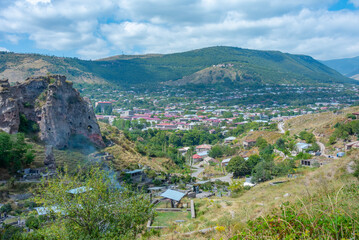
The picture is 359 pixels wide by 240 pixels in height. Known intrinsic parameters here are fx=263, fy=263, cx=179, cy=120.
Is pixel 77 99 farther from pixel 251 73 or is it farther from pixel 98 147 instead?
pixel 251 73

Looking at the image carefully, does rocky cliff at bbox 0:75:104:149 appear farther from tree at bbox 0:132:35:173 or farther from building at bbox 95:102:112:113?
building at bbox 95:102:112:113

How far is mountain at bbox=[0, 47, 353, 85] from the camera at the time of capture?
9331 centimetres

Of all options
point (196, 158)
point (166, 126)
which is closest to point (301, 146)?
point (196, 158)

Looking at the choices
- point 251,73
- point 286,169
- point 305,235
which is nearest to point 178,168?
point 286,169

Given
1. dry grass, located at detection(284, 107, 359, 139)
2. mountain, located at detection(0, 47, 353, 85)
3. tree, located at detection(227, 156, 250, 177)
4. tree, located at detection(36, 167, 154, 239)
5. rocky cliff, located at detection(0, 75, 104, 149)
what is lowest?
tree, located at detection(227, 156, 250, 177)

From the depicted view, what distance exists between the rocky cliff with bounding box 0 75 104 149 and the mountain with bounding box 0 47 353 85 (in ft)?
221

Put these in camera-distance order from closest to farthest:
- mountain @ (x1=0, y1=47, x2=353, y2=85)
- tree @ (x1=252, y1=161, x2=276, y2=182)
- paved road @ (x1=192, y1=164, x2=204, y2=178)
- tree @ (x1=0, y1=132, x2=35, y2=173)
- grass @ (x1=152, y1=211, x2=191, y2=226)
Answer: grass @ (x1=152, y1=211, x2=191, y2=226) → tree @ (x1=0, y1=132, x2=35, y2=173) → tree @ (x1=252, y1=161, x2=276, y2=182) → paved road @ (x1=192, y1=164, x2=204, y2=178) → mountain @ (x1=0, y1=47, x2=353, y2=85)

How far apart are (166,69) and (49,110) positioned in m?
132

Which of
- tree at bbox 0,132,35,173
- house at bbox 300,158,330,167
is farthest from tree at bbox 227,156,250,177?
tree at bbox 0,132,35,173

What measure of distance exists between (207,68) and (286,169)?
11918 cm

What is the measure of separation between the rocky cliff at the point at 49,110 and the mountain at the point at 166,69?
67229mm

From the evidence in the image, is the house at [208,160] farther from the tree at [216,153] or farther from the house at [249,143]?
the house at [249,143]

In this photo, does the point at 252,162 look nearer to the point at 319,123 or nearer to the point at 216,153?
the point at 216,153

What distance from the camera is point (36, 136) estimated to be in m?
20.4
